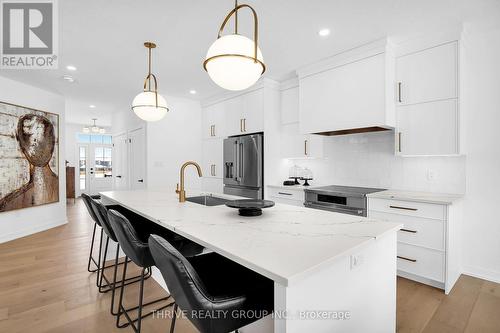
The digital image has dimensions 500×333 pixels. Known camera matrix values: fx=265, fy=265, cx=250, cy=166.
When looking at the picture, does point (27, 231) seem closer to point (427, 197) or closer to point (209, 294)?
point (209, 294)

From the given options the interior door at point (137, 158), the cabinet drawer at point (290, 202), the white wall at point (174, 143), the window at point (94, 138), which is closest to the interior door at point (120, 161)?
the interior door at point (137, 158)

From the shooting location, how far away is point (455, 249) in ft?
8.50

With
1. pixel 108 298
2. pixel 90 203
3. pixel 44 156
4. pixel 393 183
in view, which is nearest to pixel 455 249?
pixel 393 183

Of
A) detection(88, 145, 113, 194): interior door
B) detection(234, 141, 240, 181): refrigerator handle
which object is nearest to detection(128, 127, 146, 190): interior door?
detection(234, 141, 240, 181): refrigerator handle

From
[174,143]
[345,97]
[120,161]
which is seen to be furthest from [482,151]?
[120,161]

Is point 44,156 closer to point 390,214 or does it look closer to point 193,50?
point 193,50

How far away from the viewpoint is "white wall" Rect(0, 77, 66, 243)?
4.03 m

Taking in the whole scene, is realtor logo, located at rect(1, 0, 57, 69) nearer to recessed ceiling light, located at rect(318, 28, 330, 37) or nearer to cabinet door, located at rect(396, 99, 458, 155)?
recessed ceiling light, located at rect(318, 28, 330, 37)

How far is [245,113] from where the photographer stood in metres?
4.29

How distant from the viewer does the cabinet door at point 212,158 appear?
4.91m

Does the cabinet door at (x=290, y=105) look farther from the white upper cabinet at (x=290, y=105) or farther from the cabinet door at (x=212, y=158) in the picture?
the cabinet door at (x=212, y=158)

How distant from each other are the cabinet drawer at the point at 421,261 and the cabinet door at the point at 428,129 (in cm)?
97

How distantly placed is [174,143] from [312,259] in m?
4.67

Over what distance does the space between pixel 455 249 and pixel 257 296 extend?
2.50 meters
